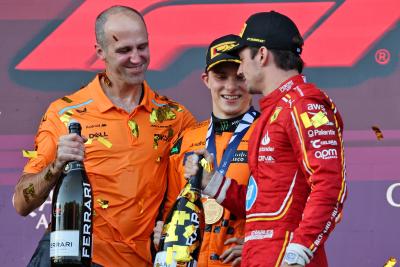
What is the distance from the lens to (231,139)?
386cm

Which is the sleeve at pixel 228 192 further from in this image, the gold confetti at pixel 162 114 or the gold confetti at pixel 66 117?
the gold confetti at pixel 66 117

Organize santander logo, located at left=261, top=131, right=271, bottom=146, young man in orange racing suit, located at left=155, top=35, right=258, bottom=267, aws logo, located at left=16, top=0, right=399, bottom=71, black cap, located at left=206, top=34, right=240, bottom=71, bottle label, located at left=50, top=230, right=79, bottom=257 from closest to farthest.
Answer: bottle label, located at left=50, top=230, right=79, bottom=257 < santander logo, located at left=261, top=131, right=271, bottom=146 < young man in orange racing suit, located at left=155, top=35, right=258, bottom=267 < black cap, located at left=206, top=34, right=240, bottom=71 < aws logo, located at left=16, top=0, right=399, bottom=71

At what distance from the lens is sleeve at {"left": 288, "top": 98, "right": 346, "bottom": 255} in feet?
10.5

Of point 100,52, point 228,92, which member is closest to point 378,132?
point 228,92

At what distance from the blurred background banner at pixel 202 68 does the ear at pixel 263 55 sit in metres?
1.31

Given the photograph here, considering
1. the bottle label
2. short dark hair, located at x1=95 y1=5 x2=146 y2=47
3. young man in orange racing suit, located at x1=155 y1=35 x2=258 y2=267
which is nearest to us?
the bottle label

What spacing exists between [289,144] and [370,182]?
1.45 meters

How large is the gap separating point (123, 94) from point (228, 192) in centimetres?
72

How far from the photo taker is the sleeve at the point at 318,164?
126 inches

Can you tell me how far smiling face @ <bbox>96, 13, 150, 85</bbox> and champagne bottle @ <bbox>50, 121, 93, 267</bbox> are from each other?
2.11 feet

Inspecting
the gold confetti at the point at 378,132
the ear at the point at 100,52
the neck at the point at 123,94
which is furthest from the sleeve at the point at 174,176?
the gold confetti at the point at 378,132

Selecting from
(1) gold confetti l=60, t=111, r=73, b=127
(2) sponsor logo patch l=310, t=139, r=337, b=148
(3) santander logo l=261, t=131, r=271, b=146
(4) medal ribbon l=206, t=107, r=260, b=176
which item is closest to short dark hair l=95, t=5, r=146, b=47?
(1) gold confetti l=60, t=111, r=73, b=127

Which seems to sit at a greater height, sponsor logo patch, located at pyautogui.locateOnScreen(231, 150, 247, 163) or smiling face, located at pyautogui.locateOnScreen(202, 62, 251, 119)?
smiling face, located at pyautogui.locateOnScreen(202, 62, 251, 119)

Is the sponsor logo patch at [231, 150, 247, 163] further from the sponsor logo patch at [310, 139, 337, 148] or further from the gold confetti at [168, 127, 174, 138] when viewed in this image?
the sponsor logo patch at [310, 139, 337, 148]
